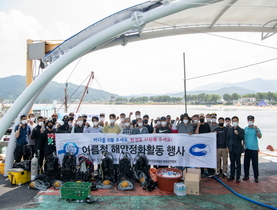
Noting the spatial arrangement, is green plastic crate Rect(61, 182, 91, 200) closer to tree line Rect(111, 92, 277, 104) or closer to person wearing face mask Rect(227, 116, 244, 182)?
person wearing face mask Rect(227, 116, 244, 182)

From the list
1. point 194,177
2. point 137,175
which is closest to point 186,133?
point 194,177

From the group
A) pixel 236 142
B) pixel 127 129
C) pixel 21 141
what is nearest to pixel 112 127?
pixel 127 129

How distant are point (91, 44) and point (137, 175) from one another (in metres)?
3.88

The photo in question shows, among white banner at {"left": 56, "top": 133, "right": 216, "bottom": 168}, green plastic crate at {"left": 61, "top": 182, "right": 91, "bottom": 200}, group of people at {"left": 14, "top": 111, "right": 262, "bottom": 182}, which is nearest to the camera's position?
green plastic crate at {"left": 61, "top": 182, "right": 91, "bottom": 200}

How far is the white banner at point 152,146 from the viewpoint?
19.2ft

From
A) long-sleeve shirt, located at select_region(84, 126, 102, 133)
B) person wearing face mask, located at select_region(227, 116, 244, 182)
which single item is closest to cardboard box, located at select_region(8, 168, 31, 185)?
long-sleeve shirt, located at select_region(84, 126, 102, 133)

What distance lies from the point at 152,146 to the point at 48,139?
9.67 feet

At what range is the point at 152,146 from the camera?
19.6ft

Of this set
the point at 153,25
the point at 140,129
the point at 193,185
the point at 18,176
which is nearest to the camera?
the point at 193,185

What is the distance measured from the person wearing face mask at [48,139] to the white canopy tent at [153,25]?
0.87m

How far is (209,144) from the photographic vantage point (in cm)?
585

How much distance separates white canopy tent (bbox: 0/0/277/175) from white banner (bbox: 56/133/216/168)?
5.59 ft

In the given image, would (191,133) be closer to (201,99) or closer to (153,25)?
(153,25)

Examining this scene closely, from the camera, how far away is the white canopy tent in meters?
5.93
